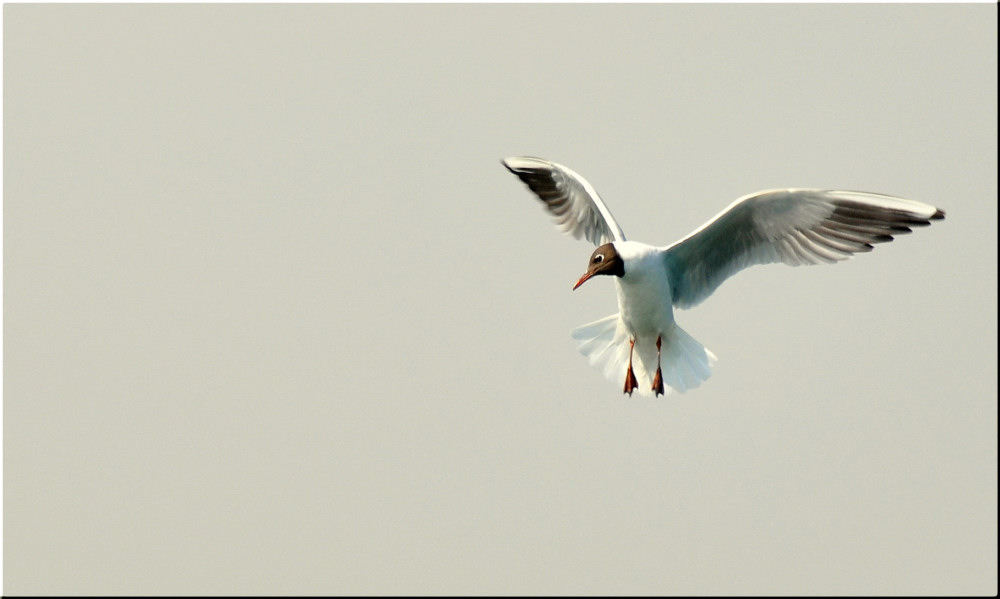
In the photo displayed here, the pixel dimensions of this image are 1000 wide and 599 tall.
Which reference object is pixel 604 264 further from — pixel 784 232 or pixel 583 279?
pixel 784 232

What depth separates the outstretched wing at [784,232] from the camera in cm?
767

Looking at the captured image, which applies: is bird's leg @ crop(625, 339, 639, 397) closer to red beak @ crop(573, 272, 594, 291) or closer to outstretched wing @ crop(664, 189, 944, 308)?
outstretched wing @ crop(664, 189, 944, 308)

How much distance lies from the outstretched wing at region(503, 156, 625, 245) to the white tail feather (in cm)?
70

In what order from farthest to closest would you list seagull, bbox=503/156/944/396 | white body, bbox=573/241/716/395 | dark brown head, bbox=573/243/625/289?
white body, bbox=573/241/716/395
dark brown head, bbox=573/243/625/289
seagull, bbox=503/156/944/396

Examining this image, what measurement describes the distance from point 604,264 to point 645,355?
3.56ft

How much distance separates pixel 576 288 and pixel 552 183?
168 cm

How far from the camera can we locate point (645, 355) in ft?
28.8

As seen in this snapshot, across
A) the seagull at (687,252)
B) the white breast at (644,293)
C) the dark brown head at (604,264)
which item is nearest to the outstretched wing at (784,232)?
the seagull at (687,252)

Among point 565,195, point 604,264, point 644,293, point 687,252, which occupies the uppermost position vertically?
point 565,195

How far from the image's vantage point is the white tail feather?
8.67 metres

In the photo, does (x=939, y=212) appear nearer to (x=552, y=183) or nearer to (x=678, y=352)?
(x=678, y=352)

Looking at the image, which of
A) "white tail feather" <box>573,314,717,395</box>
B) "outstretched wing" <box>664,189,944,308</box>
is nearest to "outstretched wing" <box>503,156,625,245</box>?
"white tail feather" <box>573,314,717,395</box>

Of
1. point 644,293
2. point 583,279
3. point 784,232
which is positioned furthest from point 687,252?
point 583,279

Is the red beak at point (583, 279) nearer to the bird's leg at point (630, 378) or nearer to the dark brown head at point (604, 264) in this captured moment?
the dark brown head at point (604, 264)
